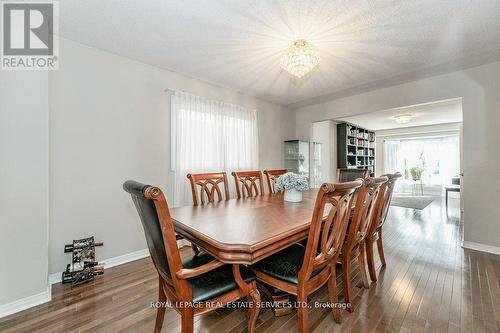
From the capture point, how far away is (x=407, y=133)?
24.1ft

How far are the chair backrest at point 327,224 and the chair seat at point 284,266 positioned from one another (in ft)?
0.31

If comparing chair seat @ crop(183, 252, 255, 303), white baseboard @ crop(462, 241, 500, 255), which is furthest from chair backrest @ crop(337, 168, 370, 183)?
chair seat @ crop(183, 252, 255, 303)

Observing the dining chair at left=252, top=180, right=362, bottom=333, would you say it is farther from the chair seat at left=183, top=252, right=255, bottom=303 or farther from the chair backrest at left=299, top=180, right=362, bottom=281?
the chair seat at left=183, top=252, right=255, bottom=303

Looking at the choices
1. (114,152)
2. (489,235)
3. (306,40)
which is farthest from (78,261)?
(489,235)

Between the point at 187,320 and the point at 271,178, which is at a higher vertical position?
the point at 271,178

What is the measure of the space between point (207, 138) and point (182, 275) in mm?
2441

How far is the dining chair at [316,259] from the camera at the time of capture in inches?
45.8

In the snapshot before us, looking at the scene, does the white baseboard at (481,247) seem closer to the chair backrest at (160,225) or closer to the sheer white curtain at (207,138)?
the sheer white curtain at (207,138)

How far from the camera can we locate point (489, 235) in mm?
2689

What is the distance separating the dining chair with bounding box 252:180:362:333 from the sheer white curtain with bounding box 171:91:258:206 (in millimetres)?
1876

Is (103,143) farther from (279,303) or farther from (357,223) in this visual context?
(357,223)

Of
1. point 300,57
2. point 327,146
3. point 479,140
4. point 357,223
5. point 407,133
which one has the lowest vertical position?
point 357,223

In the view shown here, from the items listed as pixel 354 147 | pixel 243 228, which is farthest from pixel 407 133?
pixel 243 228

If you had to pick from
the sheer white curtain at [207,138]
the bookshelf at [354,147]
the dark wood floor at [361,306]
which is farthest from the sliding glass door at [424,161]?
the sheer white curtain at [207,138]
